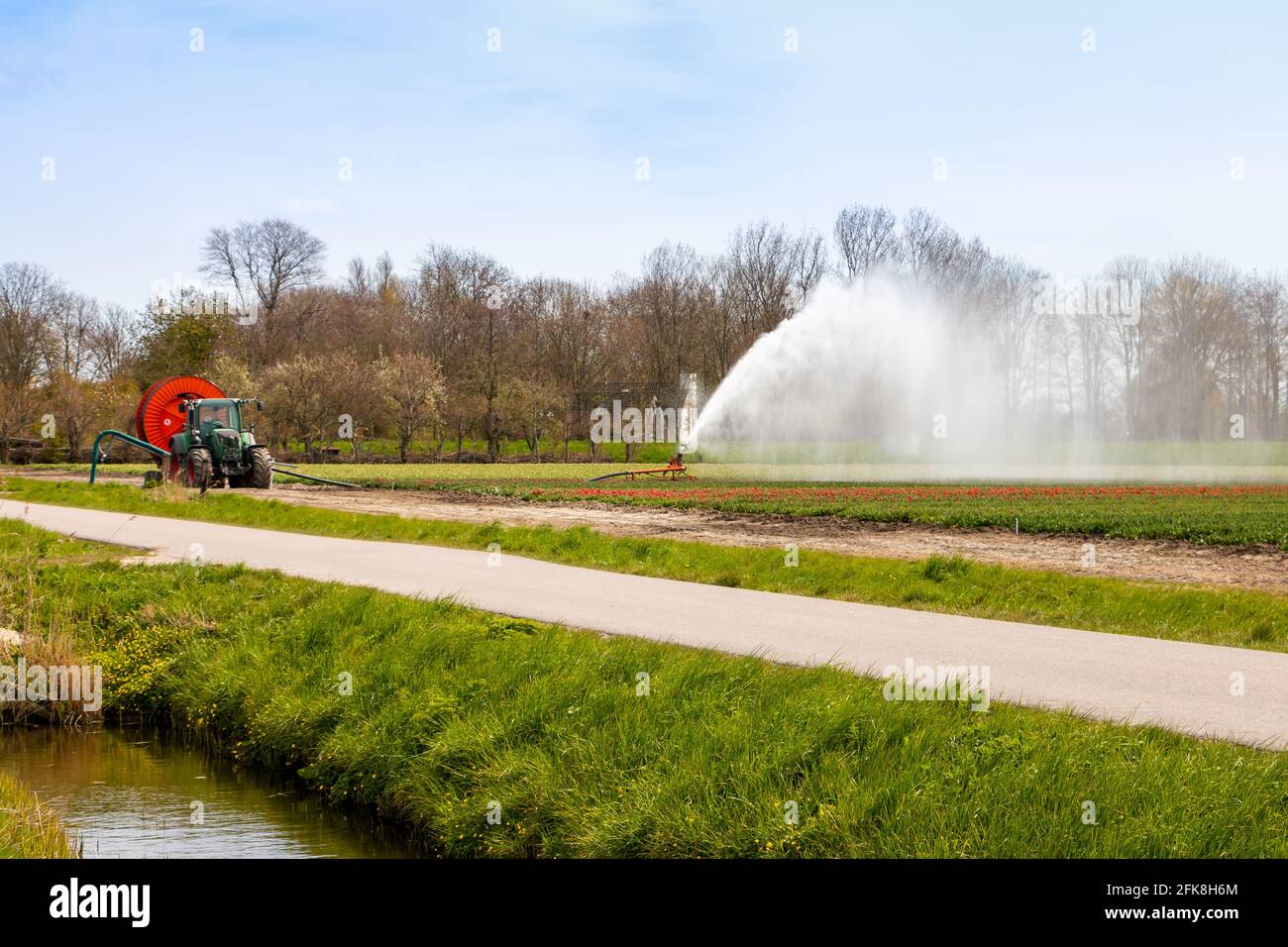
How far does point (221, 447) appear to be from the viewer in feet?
121

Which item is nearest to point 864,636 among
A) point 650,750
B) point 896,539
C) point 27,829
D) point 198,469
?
point 650,750

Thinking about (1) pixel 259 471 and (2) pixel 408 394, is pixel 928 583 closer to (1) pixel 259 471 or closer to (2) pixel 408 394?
(1) pixel 259 471

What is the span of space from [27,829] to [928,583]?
1043cm

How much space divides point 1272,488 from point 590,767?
112 feet

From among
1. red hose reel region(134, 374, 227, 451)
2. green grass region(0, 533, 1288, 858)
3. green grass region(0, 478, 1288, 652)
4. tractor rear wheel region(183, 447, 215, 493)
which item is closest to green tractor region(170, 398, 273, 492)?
tractor rear wheel region(183, 447, 215, 493)

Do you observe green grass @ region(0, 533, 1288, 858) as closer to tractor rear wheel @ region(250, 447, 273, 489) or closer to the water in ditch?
the water in ditch

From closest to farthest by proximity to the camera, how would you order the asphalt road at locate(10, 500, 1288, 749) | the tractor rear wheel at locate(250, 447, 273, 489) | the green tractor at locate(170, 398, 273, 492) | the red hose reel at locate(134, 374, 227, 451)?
the asphalt road at locate(10, 500, 1288, 749), the green tractor at locate(170, 398, 273, 492), the tractor rear wheel at locate(250, 447, 273, 489), the red hose reel at locate(134, 374, 227, 451)

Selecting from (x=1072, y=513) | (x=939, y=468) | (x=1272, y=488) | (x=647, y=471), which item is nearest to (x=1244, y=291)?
(x=939, y=468)

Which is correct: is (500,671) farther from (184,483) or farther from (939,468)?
(939,468)

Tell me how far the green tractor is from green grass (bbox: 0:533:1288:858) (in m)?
25.3

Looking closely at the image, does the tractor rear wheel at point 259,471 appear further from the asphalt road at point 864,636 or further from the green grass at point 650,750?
the green grass at point 650,750

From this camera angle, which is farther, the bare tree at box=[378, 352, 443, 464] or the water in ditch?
the bare tree at box=[378, 352, 443, 464]

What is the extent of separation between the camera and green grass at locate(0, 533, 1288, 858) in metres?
6.40

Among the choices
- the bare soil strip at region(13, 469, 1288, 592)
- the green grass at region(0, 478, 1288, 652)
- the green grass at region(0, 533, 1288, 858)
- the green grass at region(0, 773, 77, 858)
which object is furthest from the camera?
the bare soil strip at region(13, 469, 1288, 592)
